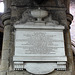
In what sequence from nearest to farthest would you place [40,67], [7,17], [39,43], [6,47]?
[40,67], [39,43], [6,47], [7,17]

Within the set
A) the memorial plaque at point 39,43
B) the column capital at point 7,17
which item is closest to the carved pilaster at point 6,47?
the column capital at point 7,17

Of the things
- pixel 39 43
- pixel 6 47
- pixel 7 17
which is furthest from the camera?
pixel 7 17

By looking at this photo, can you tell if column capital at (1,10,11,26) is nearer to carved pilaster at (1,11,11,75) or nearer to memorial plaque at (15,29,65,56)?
carved pilaster at (1,11,11,75)

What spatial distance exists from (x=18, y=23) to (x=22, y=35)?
0.31 m

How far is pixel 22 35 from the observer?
13.3ft

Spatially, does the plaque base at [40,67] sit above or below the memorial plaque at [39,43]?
below

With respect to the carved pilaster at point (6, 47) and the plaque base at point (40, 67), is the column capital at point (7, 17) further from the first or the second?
the plaque base at point (40, 67)

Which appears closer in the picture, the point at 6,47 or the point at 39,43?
the point at 39,43

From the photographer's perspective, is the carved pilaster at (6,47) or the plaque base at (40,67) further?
the carved pilaster at (6,47)

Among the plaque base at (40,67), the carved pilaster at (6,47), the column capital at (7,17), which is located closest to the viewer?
the plaque base at (40,67)

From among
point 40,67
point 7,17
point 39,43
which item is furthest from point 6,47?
point 40,67

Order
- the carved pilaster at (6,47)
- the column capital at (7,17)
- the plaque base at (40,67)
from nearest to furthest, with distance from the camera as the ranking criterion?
1. the plaque base at (40,67)
2. the carved pilaster at (6,47)
3. the column capital at (7,17)

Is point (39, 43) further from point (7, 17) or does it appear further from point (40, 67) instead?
point (7, 17)

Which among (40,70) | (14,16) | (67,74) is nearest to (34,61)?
(40,70)
